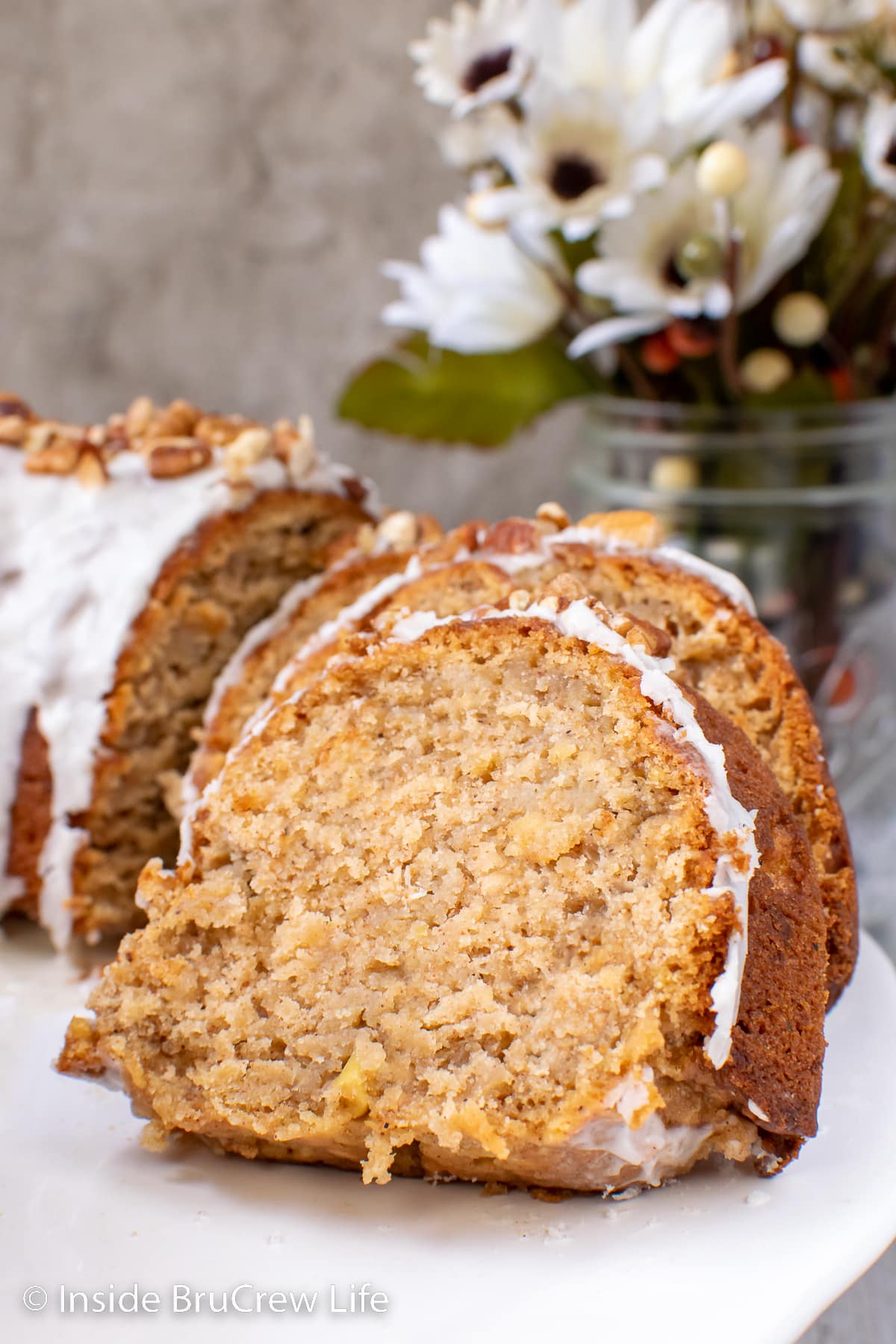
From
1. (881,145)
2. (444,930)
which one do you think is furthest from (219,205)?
(444,930)

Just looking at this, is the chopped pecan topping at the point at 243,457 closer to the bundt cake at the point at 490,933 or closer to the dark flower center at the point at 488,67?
the bundt cake at the point at 490,933

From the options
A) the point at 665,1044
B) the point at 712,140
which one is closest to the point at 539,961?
the point at 665,1044

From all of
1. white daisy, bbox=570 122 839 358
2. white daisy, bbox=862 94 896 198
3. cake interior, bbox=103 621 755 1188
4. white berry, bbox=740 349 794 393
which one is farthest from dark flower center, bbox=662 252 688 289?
cake interior, bbox=103 621 755 1188

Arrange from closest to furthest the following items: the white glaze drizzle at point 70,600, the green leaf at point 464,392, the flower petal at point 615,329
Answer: the white glaze drizzle at point 70,600
the flower petal at point 615,329
the green leaf at point 464,392

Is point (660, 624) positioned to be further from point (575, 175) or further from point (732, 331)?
point (575, 175)

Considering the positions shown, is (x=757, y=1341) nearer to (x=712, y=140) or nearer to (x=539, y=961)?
(x=539, y=961)

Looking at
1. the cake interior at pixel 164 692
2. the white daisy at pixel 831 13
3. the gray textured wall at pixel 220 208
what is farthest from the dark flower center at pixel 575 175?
the gray textured wall at pixel 220 208

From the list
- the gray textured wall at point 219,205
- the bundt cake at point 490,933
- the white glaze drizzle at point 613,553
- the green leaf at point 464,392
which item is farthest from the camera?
the gray textured wall at point 219,205
